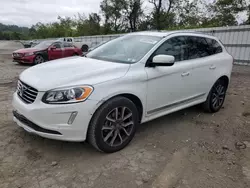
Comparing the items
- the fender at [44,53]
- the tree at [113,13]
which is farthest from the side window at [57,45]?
the tree at [113,13]

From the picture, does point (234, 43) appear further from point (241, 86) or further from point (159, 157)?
point (159, 157)

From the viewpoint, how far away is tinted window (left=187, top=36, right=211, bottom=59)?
3.89 metres

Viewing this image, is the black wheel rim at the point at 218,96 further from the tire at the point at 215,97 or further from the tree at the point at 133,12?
the tree at the point at 133,12

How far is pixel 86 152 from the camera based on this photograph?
292cm

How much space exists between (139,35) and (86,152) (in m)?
2.17

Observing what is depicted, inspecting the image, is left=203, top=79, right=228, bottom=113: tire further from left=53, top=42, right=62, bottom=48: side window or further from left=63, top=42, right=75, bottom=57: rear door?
left=63, top=42, right=75, bottom=57: rear door

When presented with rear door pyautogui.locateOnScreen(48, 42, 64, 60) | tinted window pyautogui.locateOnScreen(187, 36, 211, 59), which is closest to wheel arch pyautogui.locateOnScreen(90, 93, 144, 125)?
tinted window pyautogui.locateOnScreen(187, 36, 211, 59)

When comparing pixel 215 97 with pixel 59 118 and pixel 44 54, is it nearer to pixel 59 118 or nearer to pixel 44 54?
pixel 59 118

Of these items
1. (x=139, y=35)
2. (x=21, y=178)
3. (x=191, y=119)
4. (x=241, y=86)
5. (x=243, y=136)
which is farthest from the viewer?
(x=241, y=86)

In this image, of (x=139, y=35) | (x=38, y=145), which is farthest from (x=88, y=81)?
(x=139, y=35)

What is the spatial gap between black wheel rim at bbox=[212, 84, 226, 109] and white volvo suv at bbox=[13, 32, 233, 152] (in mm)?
408

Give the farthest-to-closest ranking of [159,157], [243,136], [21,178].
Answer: [243,136]
[159,157]
[21,178]

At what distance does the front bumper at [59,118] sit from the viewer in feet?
8.13

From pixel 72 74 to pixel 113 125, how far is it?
84 centimetres
